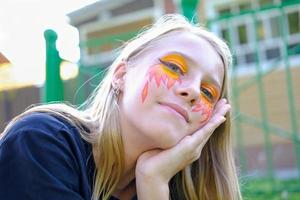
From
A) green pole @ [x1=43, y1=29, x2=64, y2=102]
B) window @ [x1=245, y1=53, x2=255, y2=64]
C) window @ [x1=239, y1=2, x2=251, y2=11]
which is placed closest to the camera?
green pole @ [x1=43, y1=29, x2=64, y2=102]

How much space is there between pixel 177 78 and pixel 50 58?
6.27ft

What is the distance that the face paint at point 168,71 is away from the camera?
146 cm

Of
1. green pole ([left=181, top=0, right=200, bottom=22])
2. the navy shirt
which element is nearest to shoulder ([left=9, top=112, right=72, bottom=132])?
the navy shirt

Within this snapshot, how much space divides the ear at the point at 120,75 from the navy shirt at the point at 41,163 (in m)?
0.23

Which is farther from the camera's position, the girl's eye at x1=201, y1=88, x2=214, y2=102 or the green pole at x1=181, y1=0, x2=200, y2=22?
the green pole at x1=181, y1=0, x2=200, y2=22

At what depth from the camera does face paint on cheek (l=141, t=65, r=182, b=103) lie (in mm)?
1445

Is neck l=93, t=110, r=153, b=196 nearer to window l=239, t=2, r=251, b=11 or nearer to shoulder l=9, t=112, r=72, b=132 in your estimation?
shoulder l=9, t=112, r=72, b=132

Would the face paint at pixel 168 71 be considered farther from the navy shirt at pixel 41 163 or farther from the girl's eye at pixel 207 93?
the navy shirt at pixel 41 163

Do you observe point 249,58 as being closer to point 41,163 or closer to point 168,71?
point 168,71

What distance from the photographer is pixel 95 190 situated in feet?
4.88

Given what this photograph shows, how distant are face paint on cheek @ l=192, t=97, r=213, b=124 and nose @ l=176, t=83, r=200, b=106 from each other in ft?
0.10

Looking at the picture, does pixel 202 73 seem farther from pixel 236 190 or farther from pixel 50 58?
pixel 50 58

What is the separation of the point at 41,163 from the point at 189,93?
1.44 feet

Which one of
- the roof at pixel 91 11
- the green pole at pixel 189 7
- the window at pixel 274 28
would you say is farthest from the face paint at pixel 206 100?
the roof at pixel 91 11
